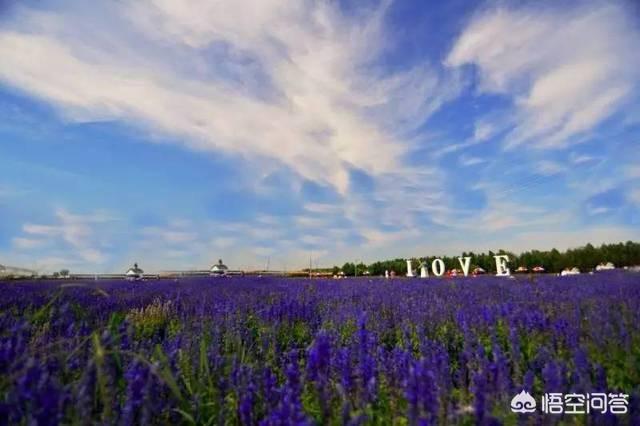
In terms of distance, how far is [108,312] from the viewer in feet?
20.6

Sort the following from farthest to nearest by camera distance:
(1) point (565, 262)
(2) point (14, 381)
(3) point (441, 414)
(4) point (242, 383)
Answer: (1) point (565, 262) → (4) point (242, 383) → (3) point (441, 414) → (2) point (14, 381)

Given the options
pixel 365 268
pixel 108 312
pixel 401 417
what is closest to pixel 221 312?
pixel 108 312

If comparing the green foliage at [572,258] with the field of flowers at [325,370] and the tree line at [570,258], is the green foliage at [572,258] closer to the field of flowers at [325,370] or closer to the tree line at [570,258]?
the tree line at [570,258]

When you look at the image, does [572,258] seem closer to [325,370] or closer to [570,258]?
[570,258]

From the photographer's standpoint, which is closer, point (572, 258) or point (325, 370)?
point (325, 370)

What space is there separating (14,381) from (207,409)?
945mm

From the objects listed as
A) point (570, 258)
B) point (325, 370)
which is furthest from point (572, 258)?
point (325, 370)

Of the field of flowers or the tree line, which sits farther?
the tree line

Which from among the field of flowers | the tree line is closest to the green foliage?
the tree line

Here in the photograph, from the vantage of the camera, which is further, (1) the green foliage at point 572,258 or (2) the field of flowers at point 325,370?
(1) the green foliage at point 572,258

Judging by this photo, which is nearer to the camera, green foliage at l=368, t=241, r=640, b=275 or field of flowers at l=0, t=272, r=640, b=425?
field of flowers at l=0, t=272, r=640, b=425

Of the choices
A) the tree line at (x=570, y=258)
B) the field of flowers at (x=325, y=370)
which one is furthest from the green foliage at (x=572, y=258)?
the field of flowers at (x=325, y=370)

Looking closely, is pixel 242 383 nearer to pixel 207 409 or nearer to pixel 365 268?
pixel 207 409

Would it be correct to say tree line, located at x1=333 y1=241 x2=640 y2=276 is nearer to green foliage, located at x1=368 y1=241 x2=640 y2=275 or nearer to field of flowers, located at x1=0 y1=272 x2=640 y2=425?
green foliage, located at x1=368 y1=241 x2=640 y2=275
